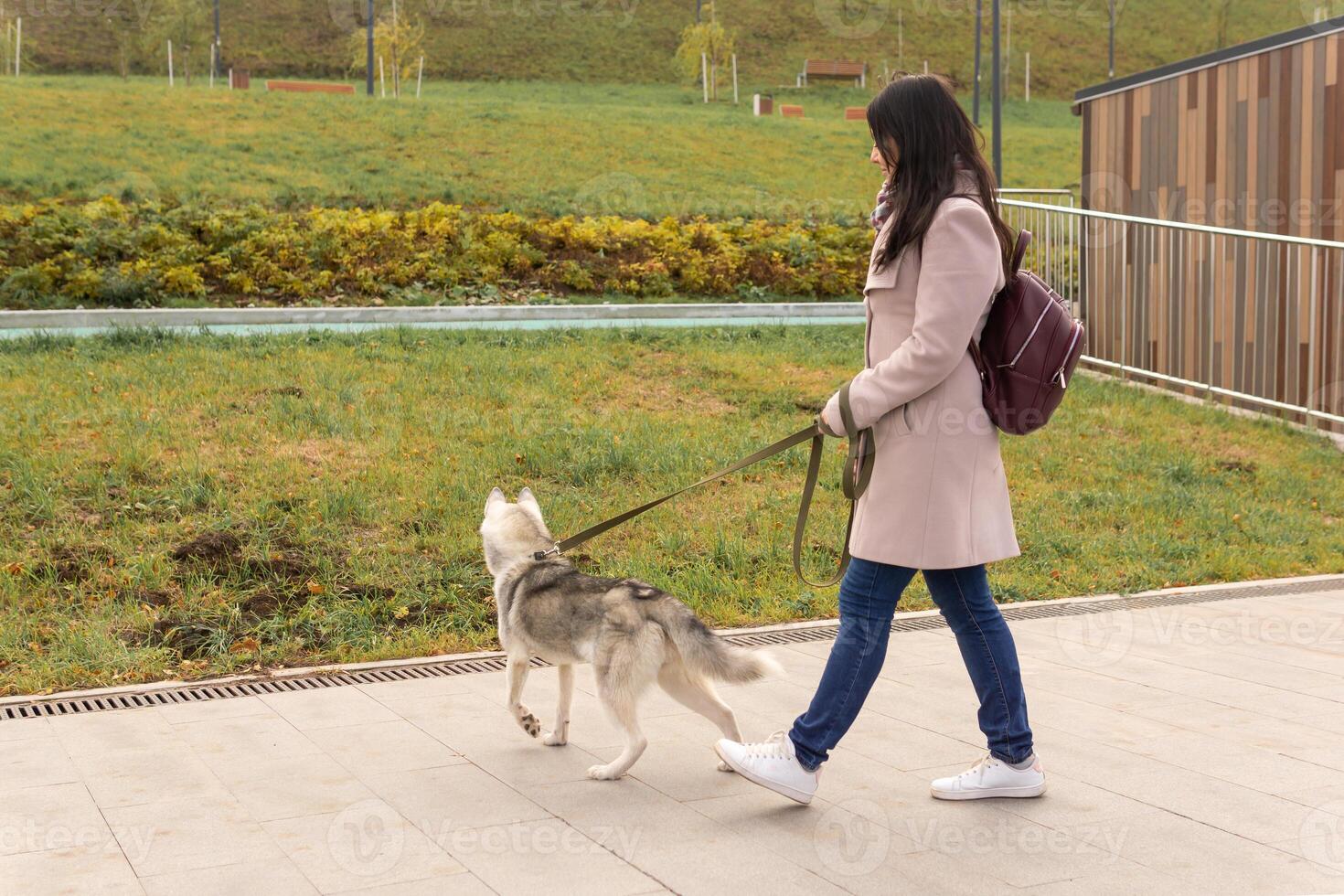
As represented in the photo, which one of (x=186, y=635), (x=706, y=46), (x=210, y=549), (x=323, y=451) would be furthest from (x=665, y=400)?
(x=706, y=46)

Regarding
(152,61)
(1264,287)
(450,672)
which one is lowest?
(450,672)

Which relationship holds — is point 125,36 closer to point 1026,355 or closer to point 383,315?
point 383,315

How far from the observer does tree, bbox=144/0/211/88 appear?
4853cm

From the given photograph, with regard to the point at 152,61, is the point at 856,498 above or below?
below

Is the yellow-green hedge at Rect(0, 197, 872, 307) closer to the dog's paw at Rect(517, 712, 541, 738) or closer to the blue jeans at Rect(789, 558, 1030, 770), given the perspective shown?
the dog's paw at Rect(517, 712, 541, 738)

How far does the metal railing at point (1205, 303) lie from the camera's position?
10.9m

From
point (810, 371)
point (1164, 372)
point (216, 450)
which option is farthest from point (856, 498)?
point (1164, 372)

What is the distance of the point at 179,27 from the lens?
164 feet

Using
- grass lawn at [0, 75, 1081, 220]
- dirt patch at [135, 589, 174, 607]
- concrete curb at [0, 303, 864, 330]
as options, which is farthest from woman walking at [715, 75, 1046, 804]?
grass lawn at [0, 75, 1081, 220]

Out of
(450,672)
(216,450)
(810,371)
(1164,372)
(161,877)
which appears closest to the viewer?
(161,877)

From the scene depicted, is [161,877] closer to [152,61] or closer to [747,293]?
[747,293]

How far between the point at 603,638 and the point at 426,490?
12.1ft

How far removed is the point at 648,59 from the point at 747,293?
61.1 metres

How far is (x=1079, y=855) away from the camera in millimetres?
3504
